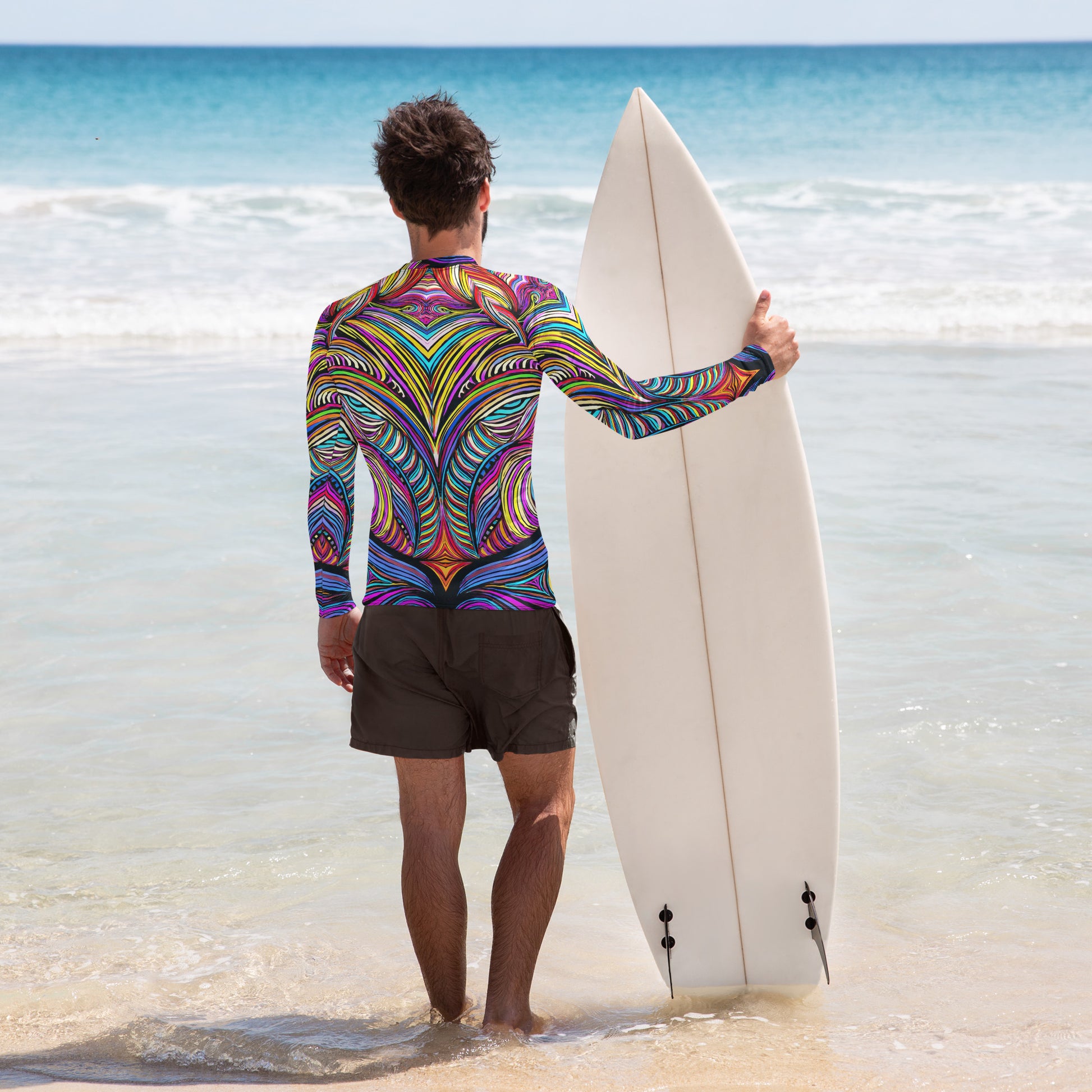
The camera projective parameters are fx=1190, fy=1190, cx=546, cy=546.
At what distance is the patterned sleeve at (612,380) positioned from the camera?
70.8 inches

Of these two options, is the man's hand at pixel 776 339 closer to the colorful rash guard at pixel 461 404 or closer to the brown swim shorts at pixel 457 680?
the colorful rash guard at pixel 461 404

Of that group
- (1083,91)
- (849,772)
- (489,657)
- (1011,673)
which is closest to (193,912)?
(489,657)

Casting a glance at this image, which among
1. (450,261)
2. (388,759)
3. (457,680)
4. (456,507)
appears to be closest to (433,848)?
(457,680)

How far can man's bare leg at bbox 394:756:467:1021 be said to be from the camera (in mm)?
1923

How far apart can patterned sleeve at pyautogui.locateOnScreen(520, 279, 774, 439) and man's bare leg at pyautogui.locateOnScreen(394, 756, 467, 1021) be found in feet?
2.03

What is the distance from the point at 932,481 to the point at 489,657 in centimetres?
377

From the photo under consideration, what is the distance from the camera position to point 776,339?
2023 mm

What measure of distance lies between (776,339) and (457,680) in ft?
2.58

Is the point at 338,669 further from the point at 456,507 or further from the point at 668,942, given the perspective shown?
the point at 668,942

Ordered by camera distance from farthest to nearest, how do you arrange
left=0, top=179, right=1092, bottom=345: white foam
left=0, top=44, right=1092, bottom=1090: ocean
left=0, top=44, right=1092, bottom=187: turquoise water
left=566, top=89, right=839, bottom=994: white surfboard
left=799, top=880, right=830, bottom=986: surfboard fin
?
left=0, top=44, right=1092, bottom=187: turquoise water
left=0, top=179, right=1092, bottom=345: white foam
left=566, top=89, right=839, bottom=994: white surfboard
left=799, top=880, right=830, bottom=986: surfboard fin
left=0, top=44, right=1092, bottom=1090: ocean

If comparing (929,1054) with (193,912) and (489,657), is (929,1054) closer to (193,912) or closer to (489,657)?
(489,657)

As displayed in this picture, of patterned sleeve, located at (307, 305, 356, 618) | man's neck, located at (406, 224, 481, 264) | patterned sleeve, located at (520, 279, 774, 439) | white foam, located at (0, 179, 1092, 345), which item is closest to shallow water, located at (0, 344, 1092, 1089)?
patterned sleeve, located at (307, 305, 356, 618)

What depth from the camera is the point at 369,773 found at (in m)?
3.15

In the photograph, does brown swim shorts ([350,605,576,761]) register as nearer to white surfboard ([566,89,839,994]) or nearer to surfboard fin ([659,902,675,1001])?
white surfboard ([566,89,839,994])
